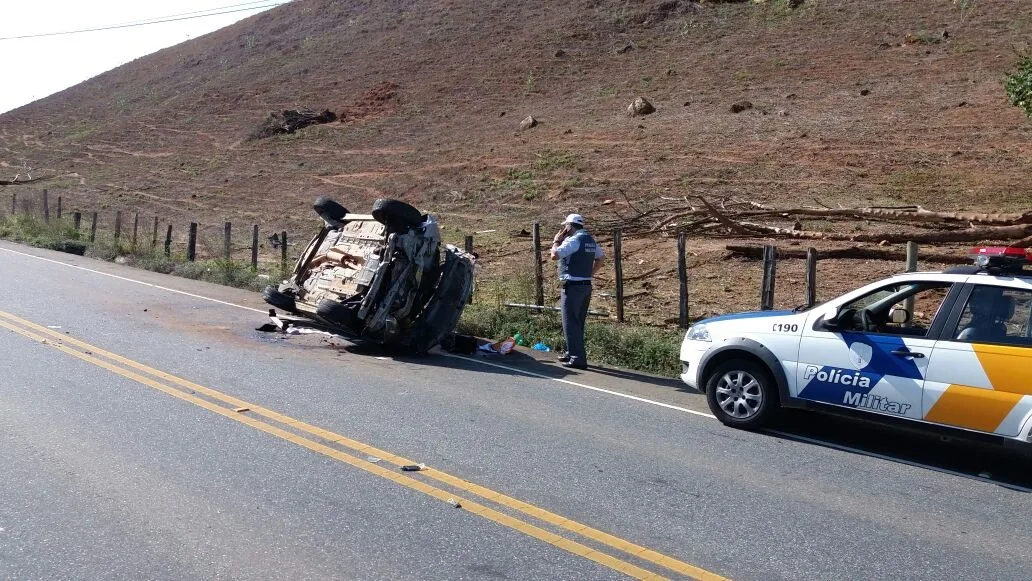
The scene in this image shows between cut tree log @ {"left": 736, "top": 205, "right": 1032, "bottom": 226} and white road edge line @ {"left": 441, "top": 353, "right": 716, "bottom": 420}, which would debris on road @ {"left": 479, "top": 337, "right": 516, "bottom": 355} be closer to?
white road edge line @ {"left": 441, "top": 353, "right": 716, "bottom": 420}

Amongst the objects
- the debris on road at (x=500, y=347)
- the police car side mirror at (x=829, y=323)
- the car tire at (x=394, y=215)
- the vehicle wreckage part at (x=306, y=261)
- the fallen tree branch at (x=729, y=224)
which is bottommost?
the debris on road at (x=500, y=347)

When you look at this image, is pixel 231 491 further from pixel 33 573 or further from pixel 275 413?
pixel 275 413

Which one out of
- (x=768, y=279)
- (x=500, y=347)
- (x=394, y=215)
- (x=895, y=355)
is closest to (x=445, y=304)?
(x=500, y=347)

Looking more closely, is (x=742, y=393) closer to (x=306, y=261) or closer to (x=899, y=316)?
(x=899, y=316)

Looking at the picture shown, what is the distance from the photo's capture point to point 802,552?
203 inches

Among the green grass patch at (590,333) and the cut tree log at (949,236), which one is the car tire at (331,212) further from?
the cut tree log at (949,236)

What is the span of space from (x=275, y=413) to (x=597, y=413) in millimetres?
2862

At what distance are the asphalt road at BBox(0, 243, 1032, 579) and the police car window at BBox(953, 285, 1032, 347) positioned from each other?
1054mm

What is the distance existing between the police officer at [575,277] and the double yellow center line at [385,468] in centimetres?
407

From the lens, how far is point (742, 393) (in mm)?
8062

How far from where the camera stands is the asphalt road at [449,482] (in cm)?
492

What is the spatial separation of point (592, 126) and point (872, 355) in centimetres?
3043

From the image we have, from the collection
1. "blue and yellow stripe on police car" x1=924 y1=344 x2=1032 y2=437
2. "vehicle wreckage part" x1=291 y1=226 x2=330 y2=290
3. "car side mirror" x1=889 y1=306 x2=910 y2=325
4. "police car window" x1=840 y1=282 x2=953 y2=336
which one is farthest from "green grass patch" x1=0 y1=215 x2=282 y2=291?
"blue and yellow stripe on police car" x1=924 y1=344 x2=1032 y2=437

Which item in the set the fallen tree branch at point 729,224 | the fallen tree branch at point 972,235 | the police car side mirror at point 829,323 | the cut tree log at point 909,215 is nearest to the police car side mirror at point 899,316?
the police car side mirror at point 829,323
